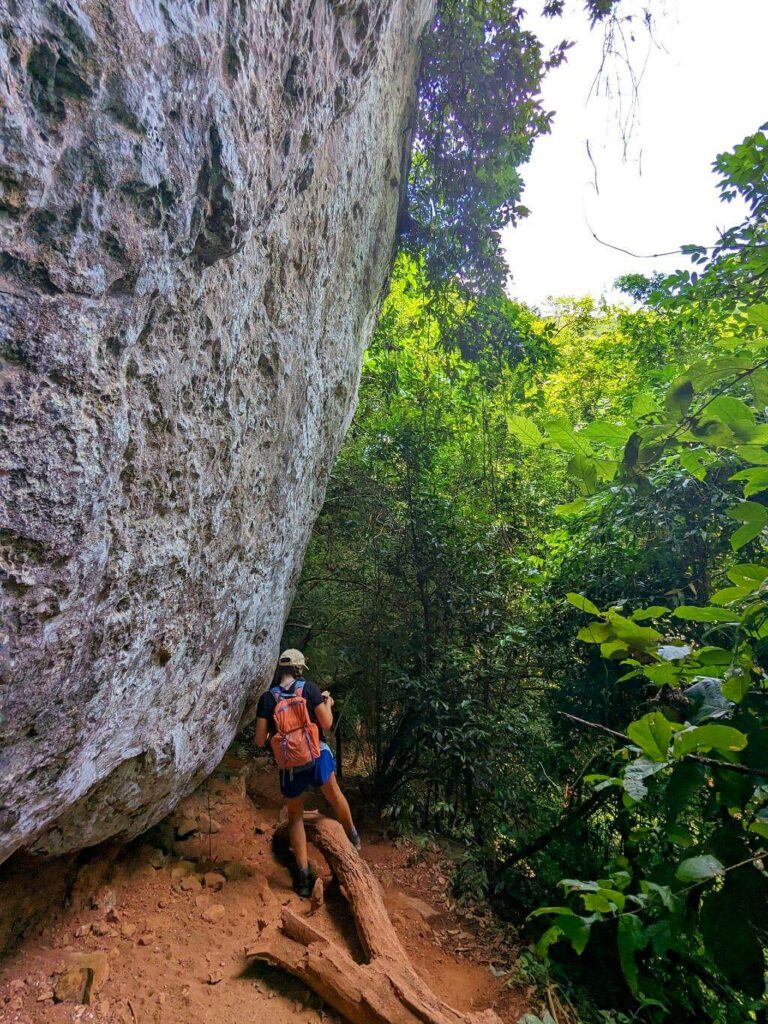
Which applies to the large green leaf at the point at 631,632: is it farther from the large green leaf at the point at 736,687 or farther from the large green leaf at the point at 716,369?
the large green leaf at the point at 716,369

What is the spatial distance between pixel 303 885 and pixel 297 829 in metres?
0.40

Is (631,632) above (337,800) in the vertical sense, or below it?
above

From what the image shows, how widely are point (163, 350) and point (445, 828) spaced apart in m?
5.60

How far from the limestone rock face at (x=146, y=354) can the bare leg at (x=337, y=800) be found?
1.13m

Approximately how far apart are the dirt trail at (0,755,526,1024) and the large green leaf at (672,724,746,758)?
138 inches

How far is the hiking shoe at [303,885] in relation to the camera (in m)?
4.08

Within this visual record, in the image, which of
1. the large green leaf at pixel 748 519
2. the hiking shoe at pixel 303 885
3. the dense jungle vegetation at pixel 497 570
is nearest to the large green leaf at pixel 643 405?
the large green leaf at pixel 748 519

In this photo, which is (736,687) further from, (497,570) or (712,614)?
(497,570)

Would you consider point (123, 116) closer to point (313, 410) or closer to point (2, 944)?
point (313, 410)

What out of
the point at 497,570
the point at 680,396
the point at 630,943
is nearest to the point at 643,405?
the point at 680,396

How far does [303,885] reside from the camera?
4.10m

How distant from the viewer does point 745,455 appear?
1.05 metres

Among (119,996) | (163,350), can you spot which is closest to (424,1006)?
(119,996)

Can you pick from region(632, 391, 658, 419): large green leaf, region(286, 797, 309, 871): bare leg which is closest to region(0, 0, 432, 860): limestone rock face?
region(286, 797, 309, 871): bare leg
